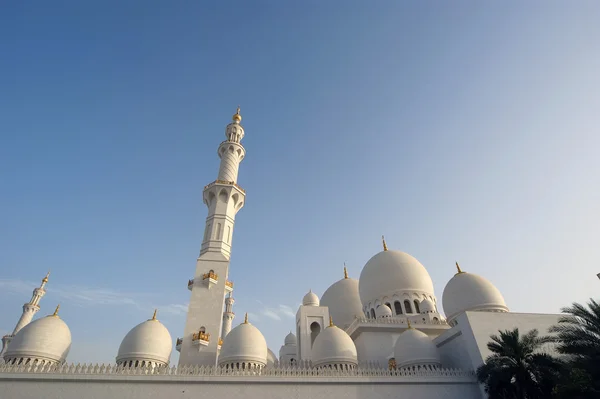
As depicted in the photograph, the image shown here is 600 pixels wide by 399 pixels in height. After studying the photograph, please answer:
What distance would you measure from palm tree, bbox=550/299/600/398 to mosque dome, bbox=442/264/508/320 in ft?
27.9

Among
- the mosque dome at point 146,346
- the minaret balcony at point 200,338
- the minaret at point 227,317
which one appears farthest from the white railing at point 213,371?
the minaret at point 227,317

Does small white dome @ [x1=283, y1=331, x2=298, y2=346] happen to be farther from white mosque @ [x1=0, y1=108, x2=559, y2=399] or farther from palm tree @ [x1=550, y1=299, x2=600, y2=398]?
palm tree @ [x1=550, y1=299, x2=600, y2=398]

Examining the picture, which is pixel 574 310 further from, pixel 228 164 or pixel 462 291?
pixel 228 164

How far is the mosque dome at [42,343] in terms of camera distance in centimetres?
1752

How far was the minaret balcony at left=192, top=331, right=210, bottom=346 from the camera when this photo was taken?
19.8m

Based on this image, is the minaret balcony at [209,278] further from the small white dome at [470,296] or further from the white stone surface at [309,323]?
the small white dome at [470,296]

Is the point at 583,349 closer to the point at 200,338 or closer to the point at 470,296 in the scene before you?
the point at 470,296

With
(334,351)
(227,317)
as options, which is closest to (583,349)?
(334,351)

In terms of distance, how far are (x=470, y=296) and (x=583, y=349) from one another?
33.3 ft

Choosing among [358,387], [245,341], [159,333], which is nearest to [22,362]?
[159,333]

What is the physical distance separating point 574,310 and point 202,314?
61.8 ft

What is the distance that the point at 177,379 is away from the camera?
16.3 metres

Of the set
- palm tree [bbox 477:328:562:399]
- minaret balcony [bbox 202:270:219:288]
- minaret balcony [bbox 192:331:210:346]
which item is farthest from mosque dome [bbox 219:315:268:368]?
palm tree [bbox 477:328:562:399]

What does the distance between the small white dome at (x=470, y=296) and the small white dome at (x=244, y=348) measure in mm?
14330
